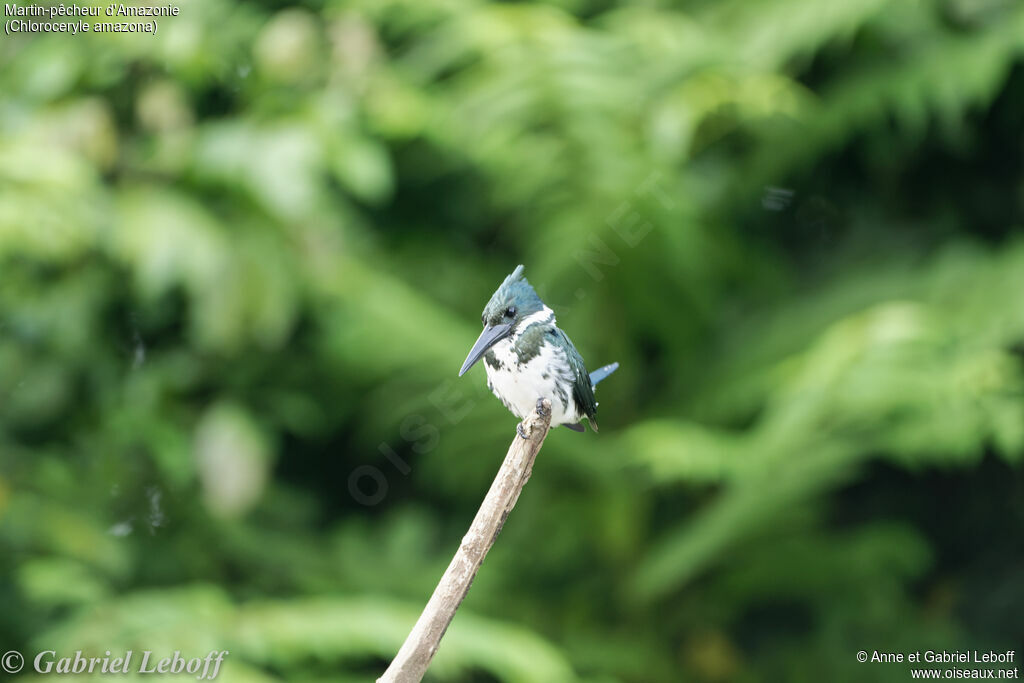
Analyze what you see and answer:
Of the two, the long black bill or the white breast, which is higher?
the white breast

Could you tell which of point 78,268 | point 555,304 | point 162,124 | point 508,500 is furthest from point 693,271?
point 508,500

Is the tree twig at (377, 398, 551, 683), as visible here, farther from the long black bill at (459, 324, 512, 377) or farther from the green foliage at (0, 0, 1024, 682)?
the green foliage at (0, 0, 1024, 682)

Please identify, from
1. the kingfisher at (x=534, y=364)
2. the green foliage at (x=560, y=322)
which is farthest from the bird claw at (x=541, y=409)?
the green foliage at (x=560, y=322)
